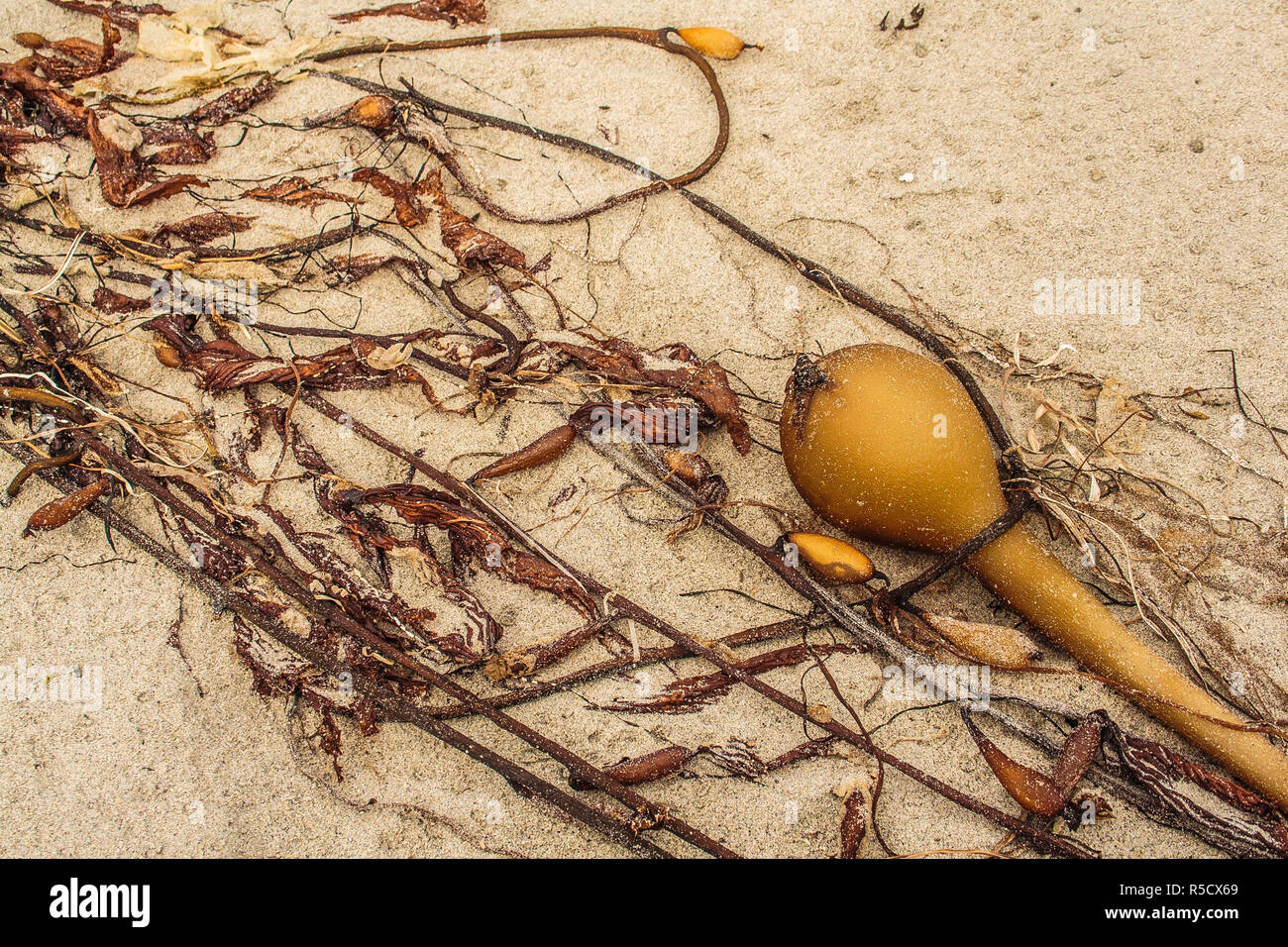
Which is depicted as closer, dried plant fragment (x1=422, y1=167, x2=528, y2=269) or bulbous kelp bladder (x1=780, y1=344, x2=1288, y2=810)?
bulbous kelp bladder (x1=780, y1=344, x2=1288, y2=810)

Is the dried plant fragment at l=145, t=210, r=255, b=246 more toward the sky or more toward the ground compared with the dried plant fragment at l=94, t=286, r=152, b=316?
more toward the sky

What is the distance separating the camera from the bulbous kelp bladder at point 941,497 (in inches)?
64.6

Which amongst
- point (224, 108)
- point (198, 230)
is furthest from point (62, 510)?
point (224, 108)

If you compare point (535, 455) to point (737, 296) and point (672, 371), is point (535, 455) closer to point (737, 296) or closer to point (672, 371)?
point (672, 371)

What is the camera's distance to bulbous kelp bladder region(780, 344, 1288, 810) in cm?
164

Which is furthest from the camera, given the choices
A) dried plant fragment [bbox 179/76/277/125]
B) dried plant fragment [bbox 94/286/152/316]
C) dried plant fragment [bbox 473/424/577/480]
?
dried plant fragment [bbox 179/76/277/125]

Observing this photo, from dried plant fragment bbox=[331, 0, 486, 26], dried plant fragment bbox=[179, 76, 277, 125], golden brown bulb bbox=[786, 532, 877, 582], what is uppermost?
dried plant fragment bbox=[331, 0, 486, 26]

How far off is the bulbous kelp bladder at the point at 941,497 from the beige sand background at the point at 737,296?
12 cm

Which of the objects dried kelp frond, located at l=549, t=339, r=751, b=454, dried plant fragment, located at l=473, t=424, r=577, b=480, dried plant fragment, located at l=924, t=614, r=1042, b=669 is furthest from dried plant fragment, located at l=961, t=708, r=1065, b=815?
dried plant fragment, located at l=473, t=424, r=577, b=480

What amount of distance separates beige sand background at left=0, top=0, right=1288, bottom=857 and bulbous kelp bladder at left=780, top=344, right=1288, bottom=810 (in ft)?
0.41

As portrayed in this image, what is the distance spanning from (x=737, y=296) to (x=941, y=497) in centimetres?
87

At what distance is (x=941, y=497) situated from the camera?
1.67m

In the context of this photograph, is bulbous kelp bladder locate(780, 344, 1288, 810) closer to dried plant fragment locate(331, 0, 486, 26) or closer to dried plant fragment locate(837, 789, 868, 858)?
dried plant fragment locate(837, 789, 868, 858)

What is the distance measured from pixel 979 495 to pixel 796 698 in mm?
592
